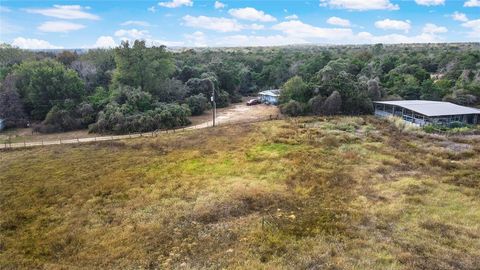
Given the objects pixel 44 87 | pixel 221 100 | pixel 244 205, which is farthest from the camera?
pixel 221 100

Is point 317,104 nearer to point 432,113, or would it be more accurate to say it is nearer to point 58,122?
point 432,113

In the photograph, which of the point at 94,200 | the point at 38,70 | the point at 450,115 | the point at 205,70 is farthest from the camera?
the point at 205,70

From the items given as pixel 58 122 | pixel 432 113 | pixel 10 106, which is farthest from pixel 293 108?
pixel 10 106

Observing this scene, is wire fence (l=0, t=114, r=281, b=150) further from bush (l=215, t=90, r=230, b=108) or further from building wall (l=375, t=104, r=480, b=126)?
building wall (l=375, t=104, r=480, b=126)

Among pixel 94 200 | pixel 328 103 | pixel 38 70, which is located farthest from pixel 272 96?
pixel 94 200

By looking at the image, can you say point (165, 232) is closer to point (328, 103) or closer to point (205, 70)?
point (328, 103)

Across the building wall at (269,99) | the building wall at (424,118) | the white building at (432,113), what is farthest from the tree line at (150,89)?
the white building at (432,113)
